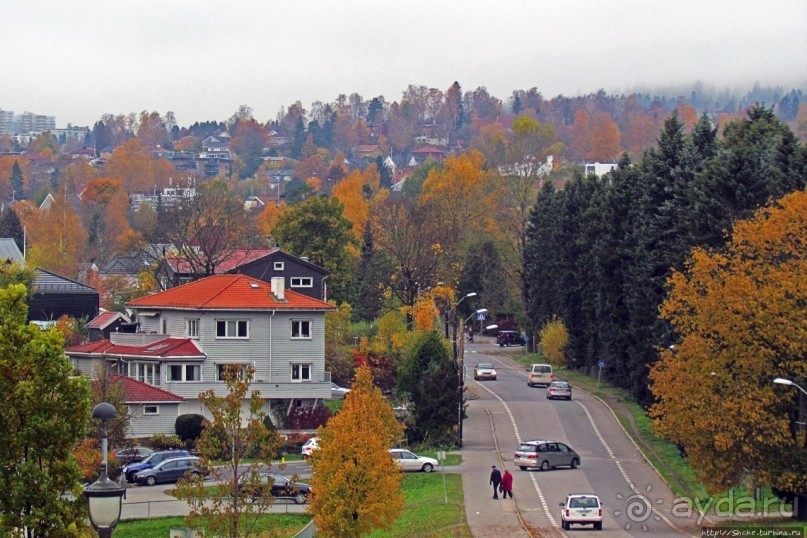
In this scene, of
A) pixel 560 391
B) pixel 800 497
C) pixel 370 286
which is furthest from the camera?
pixel 370 286

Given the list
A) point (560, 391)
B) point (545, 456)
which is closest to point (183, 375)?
point (560, 391)

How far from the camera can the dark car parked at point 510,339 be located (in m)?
105

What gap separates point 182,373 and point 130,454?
10000mm

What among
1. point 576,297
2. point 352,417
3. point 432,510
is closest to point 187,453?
point 432,510

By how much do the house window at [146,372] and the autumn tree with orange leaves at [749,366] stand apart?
28.7 meters

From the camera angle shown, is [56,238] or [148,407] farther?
[56,238]

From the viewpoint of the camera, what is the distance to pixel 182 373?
6288 cm

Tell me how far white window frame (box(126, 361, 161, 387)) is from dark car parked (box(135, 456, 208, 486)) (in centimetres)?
1178

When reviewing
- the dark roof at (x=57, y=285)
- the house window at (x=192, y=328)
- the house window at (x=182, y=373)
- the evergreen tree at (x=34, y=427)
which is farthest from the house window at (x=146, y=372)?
the evergreen tree at (x=34, y=427)

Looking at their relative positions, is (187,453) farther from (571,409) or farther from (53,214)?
(53,214)

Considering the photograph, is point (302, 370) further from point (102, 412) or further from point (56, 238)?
point (56, 238)

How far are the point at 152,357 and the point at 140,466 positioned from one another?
1225 centimetres

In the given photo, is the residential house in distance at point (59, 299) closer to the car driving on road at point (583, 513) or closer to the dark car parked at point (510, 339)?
the dark car parked at point (510, 339)

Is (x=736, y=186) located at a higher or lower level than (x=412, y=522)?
higher
